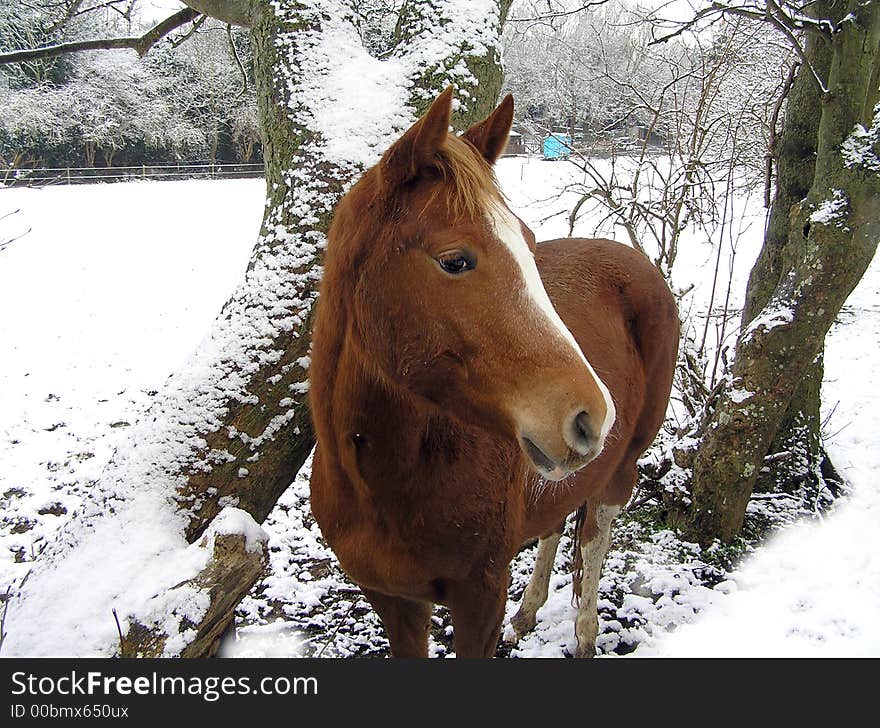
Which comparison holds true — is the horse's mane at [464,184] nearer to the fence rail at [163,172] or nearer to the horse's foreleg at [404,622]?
the horse's foreleg at [404,622]

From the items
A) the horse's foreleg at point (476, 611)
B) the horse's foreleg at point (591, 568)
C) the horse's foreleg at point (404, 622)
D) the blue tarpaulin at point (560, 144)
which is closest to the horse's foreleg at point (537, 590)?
the horse's foreleg at point (591, 568)

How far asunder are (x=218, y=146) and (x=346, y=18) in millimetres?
27951

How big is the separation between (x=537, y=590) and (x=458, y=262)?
101 inches

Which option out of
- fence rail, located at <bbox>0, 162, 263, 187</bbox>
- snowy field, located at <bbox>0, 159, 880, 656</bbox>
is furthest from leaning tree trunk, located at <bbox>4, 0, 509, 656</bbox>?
fence rail, located at <bbox>0, 162, 263, 187</bbox>

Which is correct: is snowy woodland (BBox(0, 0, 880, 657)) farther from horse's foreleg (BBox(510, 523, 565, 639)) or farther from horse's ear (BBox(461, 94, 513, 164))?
horse's ear (BBox(461, 94, 513, 164))

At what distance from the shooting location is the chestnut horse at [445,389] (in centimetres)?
139

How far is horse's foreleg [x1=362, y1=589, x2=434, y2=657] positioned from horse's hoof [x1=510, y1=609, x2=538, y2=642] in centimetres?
113

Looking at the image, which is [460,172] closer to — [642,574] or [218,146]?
[642,574]

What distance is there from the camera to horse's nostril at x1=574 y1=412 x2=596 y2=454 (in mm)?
1298

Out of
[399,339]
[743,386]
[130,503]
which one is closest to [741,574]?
[743,386]

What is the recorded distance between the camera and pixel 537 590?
11.1ft

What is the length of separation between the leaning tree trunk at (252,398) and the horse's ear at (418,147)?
1098 mm

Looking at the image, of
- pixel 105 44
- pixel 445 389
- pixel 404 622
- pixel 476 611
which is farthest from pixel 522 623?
pixel 105 44

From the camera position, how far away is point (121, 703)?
170 centimetres
